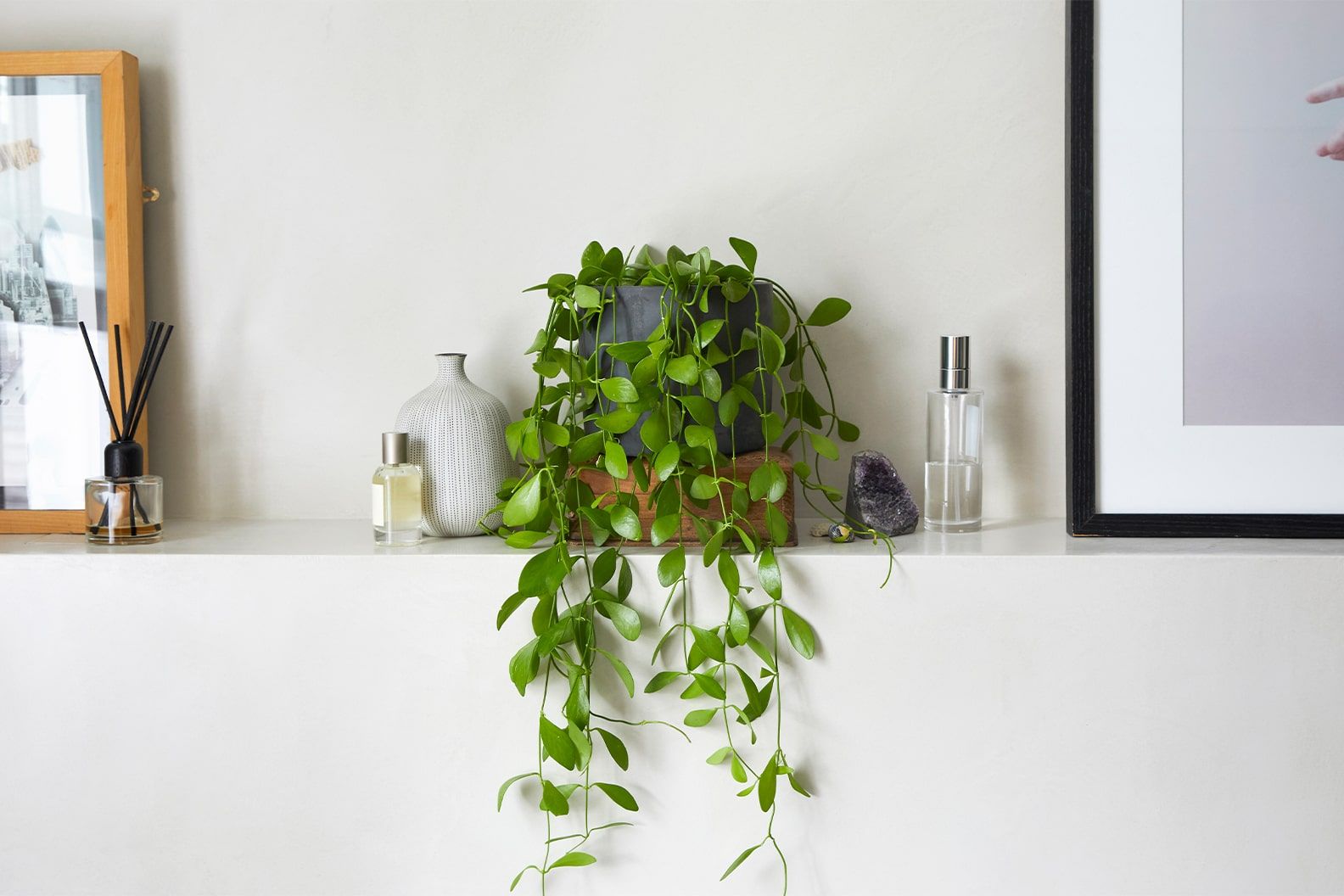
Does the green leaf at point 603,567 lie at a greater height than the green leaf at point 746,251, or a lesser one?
lesser

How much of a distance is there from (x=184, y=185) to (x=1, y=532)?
39 centimetres

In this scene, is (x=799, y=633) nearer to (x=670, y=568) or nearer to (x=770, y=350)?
(x=670, y=568)

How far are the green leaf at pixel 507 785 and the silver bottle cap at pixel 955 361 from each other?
512 millimetres

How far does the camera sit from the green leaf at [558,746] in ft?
2.35

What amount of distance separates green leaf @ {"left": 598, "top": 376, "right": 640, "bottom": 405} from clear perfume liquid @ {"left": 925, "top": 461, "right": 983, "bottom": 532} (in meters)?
0.32

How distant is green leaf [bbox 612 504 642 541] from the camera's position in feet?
2.36

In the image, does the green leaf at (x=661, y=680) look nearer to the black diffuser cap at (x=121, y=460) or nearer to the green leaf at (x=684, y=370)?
the green leaf at (x=684, y=370)

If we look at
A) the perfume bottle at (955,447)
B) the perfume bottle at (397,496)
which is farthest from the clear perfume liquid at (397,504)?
the perfume bottle at (955,447)

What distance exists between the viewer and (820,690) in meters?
0.75

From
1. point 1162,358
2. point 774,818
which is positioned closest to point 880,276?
point 1162,358

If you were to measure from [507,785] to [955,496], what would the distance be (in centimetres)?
47

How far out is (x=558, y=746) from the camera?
72 cm

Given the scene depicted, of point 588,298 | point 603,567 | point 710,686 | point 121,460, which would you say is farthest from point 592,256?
point 121,460

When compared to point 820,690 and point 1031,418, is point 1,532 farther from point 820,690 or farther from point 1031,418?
point 1031,418
